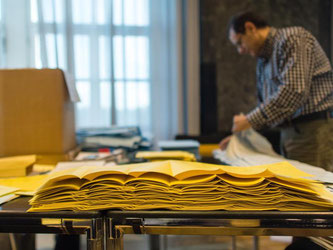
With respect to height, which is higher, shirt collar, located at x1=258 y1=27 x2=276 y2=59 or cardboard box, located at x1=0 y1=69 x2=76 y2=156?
shirt collar, located at x1=258 y1=27 x2=276 y2=59

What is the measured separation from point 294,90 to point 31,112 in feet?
3.62

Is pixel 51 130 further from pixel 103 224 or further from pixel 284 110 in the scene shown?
pixel 284 110

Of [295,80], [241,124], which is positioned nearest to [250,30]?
[295,80]

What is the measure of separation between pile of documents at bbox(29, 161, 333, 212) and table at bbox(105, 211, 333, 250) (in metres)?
0.02

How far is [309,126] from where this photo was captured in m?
1.60

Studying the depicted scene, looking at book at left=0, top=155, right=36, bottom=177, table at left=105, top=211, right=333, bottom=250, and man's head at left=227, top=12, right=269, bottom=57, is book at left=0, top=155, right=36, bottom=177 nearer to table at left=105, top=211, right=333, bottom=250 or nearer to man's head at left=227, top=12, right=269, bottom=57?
table at left=105, top=211, right=333, bottom=250

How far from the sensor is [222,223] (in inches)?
19.9

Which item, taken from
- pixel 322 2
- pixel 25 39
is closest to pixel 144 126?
pixel 25 39

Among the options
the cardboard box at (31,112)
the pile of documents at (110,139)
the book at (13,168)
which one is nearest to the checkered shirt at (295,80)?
the pile of documents at (110,139)

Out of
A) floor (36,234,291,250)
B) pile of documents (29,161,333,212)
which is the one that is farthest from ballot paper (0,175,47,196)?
floor (36,234,291,250)

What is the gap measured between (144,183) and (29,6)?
2860 millimetres

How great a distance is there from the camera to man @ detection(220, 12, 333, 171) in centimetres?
145

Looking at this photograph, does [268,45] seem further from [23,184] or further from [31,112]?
[23,184]

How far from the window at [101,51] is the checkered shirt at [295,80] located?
1594 millimetres
